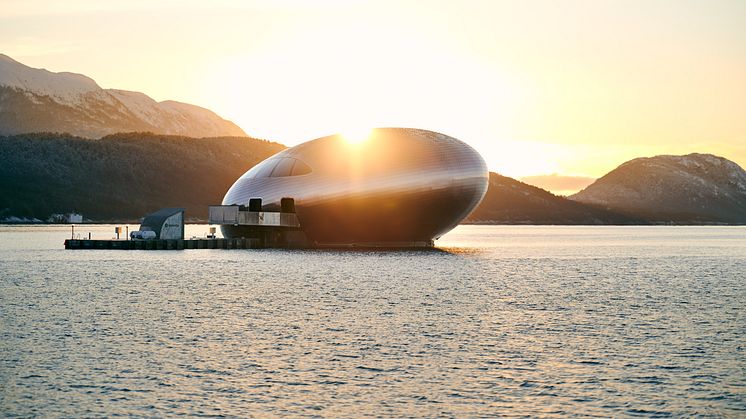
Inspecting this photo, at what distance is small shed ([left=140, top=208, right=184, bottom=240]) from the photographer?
99125mm

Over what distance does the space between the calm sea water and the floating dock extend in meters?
33.4

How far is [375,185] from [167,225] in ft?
76.5

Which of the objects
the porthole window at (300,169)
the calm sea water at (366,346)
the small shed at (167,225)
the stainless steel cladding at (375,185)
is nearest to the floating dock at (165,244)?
the small shed at (167,225)

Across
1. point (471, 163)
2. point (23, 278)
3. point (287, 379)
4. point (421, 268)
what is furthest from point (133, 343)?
point (471, 163)

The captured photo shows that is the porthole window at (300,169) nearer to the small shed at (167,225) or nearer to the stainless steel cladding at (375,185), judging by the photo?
the stainless steel cladding at (375,185)

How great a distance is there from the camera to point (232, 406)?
69.9 feet

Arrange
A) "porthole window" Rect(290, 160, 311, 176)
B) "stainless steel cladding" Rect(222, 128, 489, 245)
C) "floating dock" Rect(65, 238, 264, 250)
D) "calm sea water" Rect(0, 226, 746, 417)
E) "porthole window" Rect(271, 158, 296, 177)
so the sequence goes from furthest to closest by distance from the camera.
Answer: "floating dock" Rect(65, 238, 264, 250) → "porthole window" Rect(271, 158, 296, 177) → "porthole window" Rect(290, 160, 311, 176) → "stainless steel cladding" Rect(222, 128, 489, 245) → "calm sea water" Rect(0, 226, 746, 417)

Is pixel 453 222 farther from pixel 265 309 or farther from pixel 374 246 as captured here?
pixel 265 309

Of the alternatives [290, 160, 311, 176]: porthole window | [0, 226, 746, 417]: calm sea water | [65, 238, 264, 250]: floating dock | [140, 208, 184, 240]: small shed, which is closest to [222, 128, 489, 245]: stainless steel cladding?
[290, 160, 311, 176]: porthole window

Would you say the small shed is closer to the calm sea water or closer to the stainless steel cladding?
the stainless steel cladding

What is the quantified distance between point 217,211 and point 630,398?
77.6 m

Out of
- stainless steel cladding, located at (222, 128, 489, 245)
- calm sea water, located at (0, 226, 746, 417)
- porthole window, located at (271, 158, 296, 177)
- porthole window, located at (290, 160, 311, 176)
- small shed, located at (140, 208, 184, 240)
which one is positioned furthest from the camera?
small shed, located at (140, 208, 184, 240)

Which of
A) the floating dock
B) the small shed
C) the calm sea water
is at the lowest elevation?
the calm sea water

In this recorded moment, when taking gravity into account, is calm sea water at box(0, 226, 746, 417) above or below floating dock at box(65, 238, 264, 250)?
below
